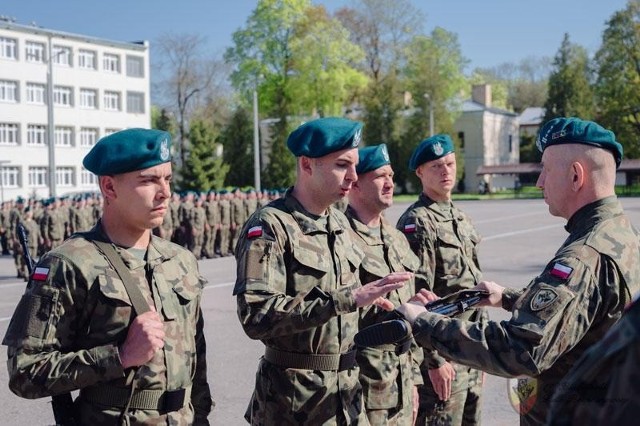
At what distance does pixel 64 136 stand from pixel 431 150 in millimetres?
61621

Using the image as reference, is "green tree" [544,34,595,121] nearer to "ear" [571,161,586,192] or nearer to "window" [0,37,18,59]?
"window" [0,37,18,59]

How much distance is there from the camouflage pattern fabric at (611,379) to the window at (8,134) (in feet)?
203

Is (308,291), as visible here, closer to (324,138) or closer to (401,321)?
(324,138)

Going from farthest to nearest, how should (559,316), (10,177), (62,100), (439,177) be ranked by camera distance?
(62,100) → (10,177) → (439,177) → (559,316)

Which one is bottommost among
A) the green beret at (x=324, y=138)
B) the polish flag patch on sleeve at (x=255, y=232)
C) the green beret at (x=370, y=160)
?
the polish flag patch on sleeve at (x=255, y=232)

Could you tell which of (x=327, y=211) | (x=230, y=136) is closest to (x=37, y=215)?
(x=327, y=211)

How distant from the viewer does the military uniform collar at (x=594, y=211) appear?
10.4 feet

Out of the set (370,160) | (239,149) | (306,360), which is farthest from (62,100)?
(306,360)

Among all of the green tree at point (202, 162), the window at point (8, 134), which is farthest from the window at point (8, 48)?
the green tree at point (202, 162)

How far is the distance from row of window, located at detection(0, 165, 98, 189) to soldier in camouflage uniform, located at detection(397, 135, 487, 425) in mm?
54777

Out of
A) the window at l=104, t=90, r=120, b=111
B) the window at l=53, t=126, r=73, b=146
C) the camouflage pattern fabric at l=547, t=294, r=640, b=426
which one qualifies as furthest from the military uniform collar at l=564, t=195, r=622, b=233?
the window at l=104, t=90, r=120, b=111

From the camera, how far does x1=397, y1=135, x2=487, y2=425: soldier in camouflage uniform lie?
4980 millimetres

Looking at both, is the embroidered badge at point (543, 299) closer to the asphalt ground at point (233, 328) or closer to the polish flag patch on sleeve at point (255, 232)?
the polish flag patch on sleeve at point (255, 232)

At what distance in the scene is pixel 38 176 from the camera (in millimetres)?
61281
